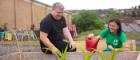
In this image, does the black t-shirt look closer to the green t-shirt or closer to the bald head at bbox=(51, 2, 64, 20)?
the bald head at bbox=(51, 2, 64, 20)

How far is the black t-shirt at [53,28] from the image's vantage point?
798cm

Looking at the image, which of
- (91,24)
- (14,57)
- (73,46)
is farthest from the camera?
(91,24)

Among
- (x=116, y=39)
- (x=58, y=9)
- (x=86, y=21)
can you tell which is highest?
(x=58, y=9)

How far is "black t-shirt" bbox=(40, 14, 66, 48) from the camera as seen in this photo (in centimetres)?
798

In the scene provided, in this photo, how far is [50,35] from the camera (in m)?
8.17

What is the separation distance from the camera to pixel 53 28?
26.5 ft

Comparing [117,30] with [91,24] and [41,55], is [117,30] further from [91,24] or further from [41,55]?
[91,24]

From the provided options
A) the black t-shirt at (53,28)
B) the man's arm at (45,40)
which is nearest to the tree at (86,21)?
the black t-shirt at (53,28)

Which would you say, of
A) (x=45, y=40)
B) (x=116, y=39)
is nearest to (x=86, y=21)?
(x=116, y=39)

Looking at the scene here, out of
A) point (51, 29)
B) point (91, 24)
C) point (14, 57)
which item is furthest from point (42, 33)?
point (91, 24)

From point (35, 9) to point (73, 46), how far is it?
3196 centimetres

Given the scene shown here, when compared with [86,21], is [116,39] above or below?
above

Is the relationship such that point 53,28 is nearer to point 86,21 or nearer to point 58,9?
point 58,9

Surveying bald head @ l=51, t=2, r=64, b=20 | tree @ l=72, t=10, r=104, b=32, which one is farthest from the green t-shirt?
tree @ l=72, t=10, r=104, b=32
